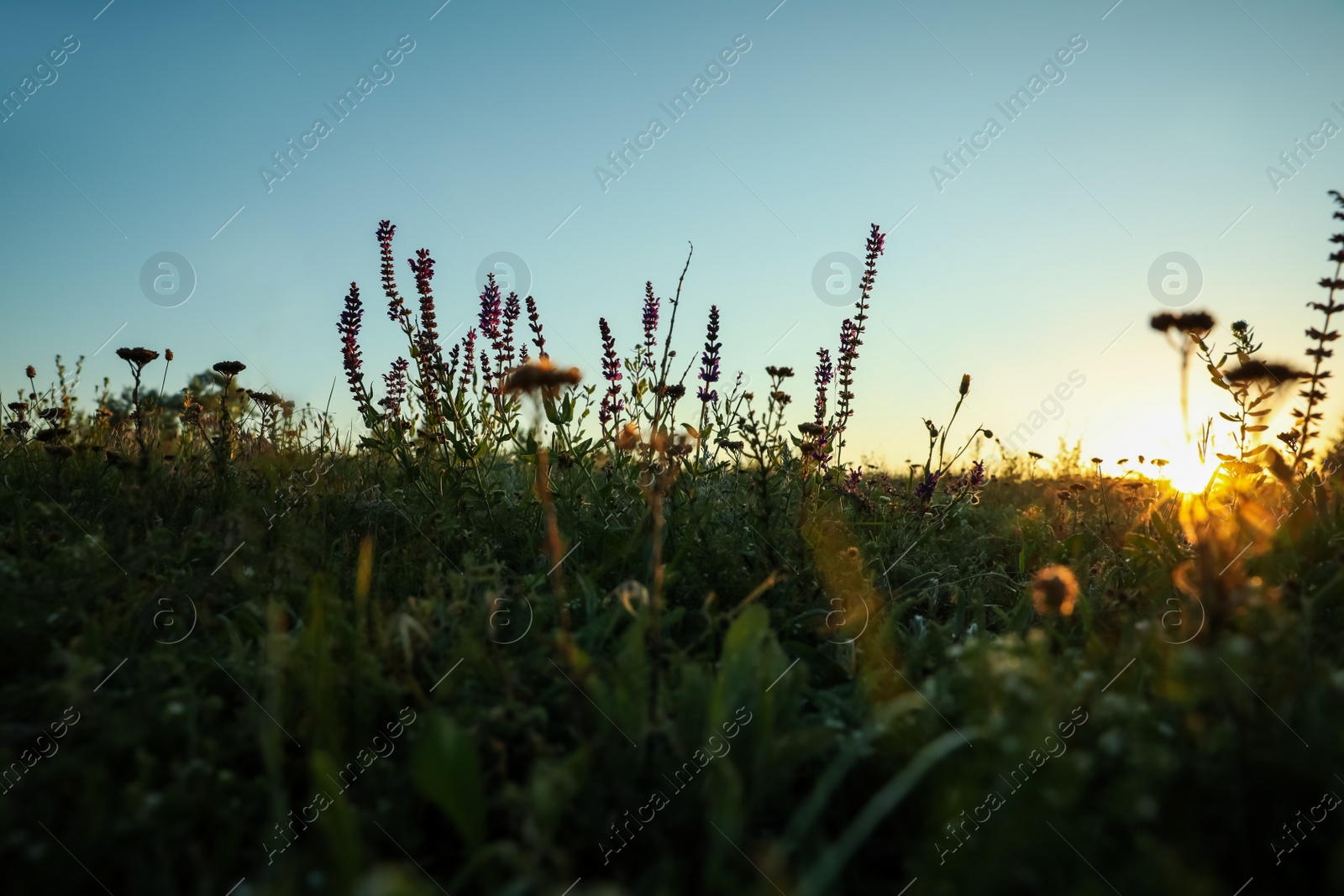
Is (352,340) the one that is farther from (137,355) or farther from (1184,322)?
(1184,322)

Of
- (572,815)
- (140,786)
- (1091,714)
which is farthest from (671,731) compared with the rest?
(140,786)

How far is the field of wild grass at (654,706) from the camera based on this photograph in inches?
51.4

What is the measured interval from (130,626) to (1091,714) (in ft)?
8.32

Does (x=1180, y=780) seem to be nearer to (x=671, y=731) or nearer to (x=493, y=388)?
(x=671, y=731)

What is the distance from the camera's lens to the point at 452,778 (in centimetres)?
143

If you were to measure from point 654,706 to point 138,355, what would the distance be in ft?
11.3

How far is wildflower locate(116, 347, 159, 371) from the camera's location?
3611 mm

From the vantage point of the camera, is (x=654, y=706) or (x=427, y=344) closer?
(x=654, y=706)

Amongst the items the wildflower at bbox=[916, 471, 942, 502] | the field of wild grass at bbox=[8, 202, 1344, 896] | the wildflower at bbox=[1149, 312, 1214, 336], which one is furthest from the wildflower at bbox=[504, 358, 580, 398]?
the wildflower at bbox=[916, 471, 942, 502]

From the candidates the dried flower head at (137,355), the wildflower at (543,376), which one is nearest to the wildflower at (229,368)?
the dried flower head at (137,355)

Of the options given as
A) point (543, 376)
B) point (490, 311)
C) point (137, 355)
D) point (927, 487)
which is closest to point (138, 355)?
point (137, 355)

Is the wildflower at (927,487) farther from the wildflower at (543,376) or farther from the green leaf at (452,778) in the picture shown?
the green leaf at (452,778)

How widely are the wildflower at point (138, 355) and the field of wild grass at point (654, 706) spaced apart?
549mm

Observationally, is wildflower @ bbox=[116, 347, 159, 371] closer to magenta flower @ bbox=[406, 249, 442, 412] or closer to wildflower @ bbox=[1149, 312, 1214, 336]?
magenta flower @ bbox=[406, 249, 442, 412]
